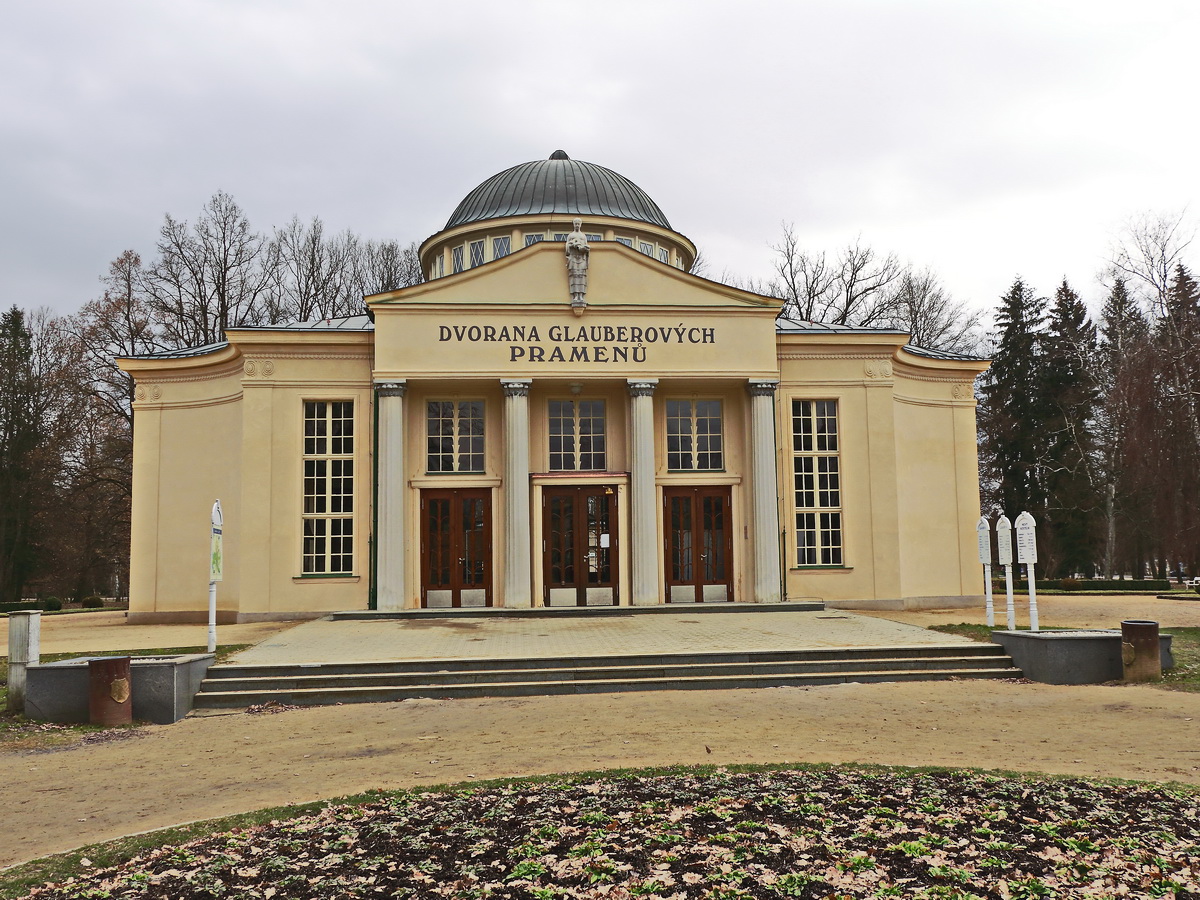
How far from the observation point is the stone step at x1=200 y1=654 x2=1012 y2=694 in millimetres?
11836

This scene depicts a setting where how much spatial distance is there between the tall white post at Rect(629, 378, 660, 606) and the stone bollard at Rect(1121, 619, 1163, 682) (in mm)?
9383

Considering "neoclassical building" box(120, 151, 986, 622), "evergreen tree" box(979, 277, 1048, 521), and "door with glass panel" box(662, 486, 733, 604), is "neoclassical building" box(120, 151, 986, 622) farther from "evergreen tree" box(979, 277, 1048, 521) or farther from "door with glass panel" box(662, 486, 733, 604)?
"evergreen tree" box(979, 277, 1048, 521)

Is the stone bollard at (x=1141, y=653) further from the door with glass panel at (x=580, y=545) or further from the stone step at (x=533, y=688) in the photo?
the door with glass panel at (x=580, y=545)

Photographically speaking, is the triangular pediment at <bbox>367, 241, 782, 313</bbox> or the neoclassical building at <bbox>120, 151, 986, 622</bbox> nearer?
the neoclassical building at <bbox>120, 151, 986, 622</bbox>

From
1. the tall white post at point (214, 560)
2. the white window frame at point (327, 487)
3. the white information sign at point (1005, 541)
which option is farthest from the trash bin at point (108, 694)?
the white information sign at point (1005, 541)

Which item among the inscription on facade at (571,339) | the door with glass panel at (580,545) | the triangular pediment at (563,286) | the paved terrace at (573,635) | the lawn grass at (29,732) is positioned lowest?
the lawn grass at (29,732)

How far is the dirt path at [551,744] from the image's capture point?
737cm

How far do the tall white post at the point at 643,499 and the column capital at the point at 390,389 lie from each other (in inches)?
194

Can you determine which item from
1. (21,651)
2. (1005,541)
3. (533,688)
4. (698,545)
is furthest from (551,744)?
(698,545)

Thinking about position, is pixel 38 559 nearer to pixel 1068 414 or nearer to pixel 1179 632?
pixel 1179 632

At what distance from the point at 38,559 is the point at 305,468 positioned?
24.7 metres

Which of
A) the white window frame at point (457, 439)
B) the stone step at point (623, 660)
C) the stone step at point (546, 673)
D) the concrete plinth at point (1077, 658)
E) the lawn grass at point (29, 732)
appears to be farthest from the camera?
the white window frame at point (457, 439)

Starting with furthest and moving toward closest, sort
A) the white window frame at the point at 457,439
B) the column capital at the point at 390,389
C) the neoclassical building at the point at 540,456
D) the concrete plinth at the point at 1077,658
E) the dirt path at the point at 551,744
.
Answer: the white window frame at the point at 457,439, the neoclassical building at the point at 540,456, the column capital at the point at 390,389, the concrete plinth at the point at 1077,658, the dirt path at the point at 551,744

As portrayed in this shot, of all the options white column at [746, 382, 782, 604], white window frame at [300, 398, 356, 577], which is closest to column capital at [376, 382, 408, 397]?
white window frame at [300, 398, 356, 577]
